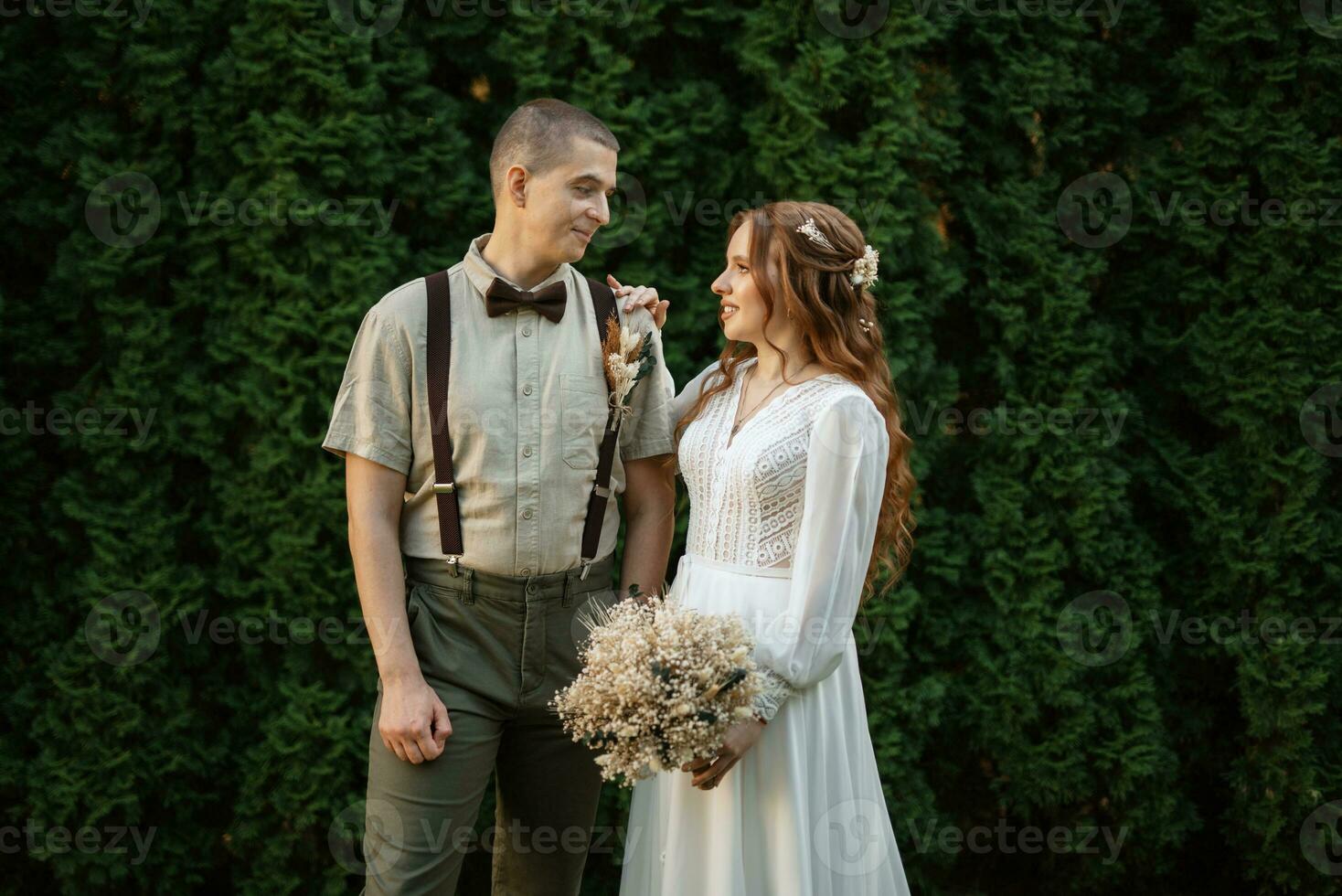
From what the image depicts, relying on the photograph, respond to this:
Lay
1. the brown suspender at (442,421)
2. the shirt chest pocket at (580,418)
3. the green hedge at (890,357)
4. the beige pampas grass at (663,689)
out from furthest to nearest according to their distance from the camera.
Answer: the green hedge at (890,357) < the shirt chest pocket at (580,418) < the brown suspender at (442,421) < the beige pampas grass at (663,689)

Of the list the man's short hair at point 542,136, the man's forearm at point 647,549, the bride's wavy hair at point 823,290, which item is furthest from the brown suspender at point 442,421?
the bride's wavy hair at point 823,290

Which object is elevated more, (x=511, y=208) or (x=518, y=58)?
(x=518, y=58)

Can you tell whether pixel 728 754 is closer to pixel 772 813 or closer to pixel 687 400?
pixel 772 813

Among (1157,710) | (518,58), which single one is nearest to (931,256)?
(518,58)

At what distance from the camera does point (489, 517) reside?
2908 mm

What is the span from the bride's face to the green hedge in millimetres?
1520

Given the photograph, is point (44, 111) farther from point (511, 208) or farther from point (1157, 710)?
point (1157, 710)

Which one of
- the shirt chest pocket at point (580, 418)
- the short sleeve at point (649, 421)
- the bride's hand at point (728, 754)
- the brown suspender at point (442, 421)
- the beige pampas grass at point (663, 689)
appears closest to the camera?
the beige pampas grass at point (663, 689)

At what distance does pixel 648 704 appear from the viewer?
247 cm

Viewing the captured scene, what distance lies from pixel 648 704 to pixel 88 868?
120 inches

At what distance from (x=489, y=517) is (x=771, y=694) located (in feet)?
2.80

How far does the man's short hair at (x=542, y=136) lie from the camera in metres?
3.01

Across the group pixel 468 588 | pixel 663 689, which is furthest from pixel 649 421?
pixel 663 689

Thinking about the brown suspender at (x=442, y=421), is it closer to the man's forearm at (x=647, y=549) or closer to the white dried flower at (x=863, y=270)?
the man's forearm at (x=647, y=549)
